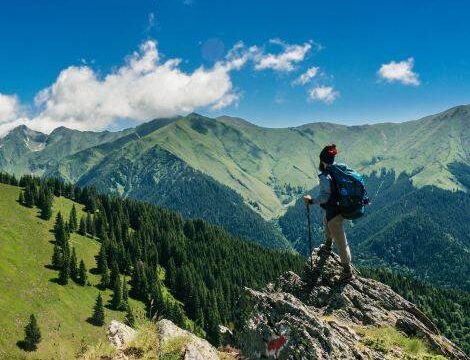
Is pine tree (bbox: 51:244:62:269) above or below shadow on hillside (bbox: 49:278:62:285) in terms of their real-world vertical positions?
above

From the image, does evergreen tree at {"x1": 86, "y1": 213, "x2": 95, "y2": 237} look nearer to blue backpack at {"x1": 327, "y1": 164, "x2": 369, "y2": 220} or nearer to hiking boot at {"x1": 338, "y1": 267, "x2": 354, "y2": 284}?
hiking boot at {"x1": 338, "y1": 267, "x2": 354, "y2": 284}

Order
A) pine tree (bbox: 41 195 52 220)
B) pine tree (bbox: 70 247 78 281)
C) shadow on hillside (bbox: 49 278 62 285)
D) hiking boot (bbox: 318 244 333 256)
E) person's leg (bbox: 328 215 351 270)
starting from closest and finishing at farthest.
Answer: person's leg (bbox: 328 215 351 270)
hiking boot (bbox: 318 244 333 256)
shadow on hillside (bbox: 49 278 62 285)
pine tree (bbox: 70 247 78 281)
pine tree (bbox: 41 195 52 220)

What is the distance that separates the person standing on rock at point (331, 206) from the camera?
17.9 metres

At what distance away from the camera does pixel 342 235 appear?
62.3 ft

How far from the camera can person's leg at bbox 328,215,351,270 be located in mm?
18672

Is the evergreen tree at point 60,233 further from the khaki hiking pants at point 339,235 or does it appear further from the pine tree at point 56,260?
the khaki hiking pants at point 339,235

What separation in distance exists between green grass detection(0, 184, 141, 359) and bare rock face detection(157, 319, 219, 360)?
278 ft

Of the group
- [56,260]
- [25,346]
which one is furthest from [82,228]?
[25,346]

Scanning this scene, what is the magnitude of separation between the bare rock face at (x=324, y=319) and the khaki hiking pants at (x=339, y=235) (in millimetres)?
1421

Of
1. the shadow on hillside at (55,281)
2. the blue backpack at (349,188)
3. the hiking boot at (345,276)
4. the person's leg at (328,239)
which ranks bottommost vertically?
the shadow on hillside at (55,281)

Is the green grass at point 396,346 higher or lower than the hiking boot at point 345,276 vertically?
lower

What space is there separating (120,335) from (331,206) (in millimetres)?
9315

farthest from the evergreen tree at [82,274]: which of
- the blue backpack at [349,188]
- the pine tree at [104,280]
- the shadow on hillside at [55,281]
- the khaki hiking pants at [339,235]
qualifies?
the blue backpack at [349,188]

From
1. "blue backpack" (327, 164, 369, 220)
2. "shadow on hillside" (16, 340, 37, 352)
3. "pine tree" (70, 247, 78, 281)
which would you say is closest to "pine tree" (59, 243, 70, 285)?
"pine tree" (70, 247, 78, 281)
